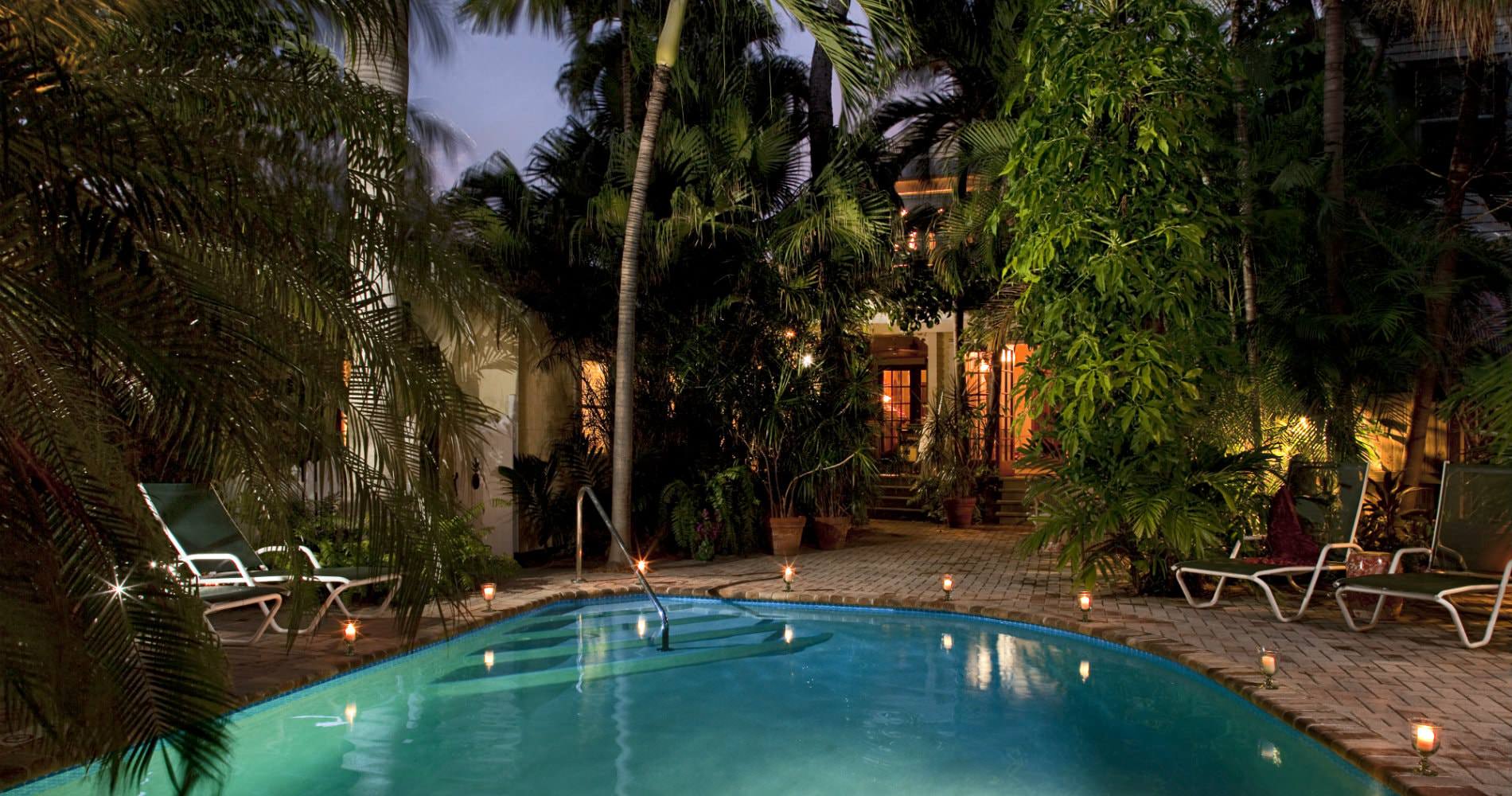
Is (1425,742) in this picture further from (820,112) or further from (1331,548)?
(820,112)

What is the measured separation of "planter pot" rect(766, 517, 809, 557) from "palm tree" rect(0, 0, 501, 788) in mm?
8060

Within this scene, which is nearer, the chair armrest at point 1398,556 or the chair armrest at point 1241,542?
the chair armrest at point 1398,556

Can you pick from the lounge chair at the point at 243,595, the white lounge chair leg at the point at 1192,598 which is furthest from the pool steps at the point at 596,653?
the white lounge chair leg at the point at 1192,598

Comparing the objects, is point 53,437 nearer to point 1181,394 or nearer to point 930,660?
point 930,660

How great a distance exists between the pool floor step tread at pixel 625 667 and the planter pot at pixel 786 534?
3.58 metres

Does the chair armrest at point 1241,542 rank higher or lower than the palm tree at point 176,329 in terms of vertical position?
lower

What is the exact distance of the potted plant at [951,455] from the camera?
1498 centimetres

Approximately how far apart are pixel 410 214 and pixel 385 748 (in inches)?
122

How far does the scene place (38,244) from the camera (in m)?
2.62

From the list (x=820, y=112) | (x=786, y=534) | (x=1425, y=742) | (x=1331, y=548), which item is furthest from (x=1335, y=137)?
(x=1425, y=742)

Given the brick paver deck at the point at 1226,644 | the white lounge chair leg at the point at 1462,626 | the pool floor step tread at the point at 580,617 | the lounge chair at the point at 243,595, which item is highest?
the lounge chair at the point at 243,595

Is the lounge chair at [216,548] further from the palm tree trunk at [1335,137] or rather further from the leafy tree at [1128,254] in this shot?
the palm tree trunk at [1335,137]

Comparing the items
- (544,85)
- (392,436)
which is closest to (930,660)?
(392,436)

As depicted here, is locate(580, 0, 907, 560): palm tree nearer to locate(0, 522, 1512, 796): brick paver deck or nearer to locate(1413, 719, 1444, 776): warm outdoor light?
locate(0, 522, 1512, 796): brick paver deck
